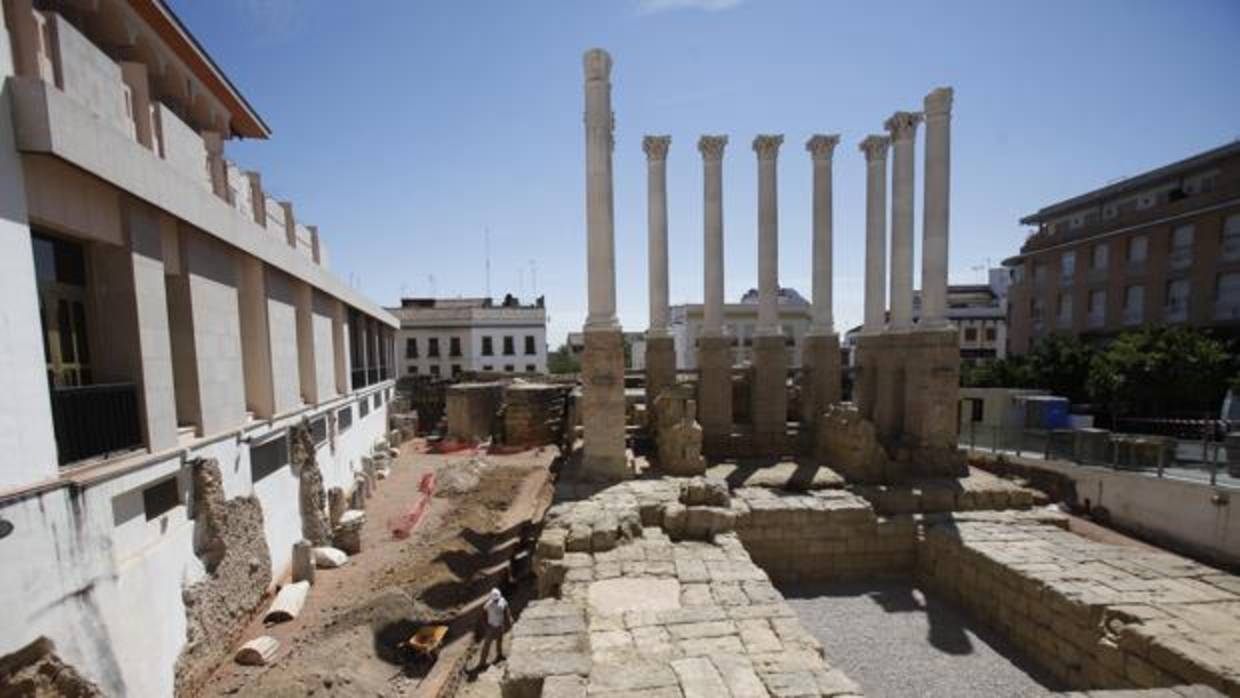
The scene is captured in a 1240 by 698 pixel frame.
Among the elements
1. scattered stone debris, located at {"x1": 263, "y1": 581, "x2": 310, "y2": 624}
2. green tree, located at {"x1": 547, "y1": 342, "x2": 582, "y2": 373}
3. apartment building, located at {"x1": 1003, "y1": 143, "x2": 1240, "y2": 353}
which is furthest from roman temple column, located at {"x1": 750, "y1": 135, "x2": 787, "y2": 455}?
green tree, located at {"x1": 547, "y1": 342, "x2": 582, "y2": 373}

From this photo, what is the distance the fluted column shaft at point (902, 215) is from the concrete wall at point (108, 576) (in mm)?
14467

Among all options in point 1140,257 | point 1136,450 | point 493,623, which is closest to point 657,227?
point 493,623

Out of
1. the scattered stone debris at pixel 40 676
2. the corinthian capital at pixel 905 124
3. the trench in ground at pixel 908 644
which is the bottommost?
the trench in ground at pixel 908 644

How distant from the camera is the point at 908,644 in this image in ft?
24.0

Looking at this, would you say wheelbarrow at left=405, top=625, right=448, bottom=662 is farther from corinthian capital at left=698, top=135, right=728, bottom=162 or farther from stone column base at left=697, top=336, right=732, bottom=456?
corinthian capital at left=698, top=135, right=728, bottom=162

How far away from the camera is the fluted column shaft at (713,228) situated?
1337 cm

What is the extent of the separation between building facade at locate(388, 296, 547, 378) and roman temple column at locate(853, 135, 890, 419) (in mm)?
25068

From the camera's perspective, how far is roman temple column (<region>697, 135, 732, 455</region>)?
1275cm

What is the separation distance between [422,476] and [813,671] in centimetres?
1385

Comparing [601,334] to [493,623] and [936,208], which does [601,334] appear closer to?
[493,623]

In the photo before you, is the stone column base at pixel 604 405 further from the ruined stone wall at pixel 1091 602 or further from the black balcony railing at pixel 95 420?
the black balcony railing at pixel 95 420

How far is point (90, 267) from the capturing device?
5.98 meters

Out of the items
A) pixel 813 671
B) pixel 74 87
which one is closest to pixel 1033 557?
pixel 813 671

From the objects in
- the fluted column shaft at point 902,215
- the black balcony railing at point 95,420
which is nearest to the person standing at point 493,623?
the black balcony railing at point 95,420
